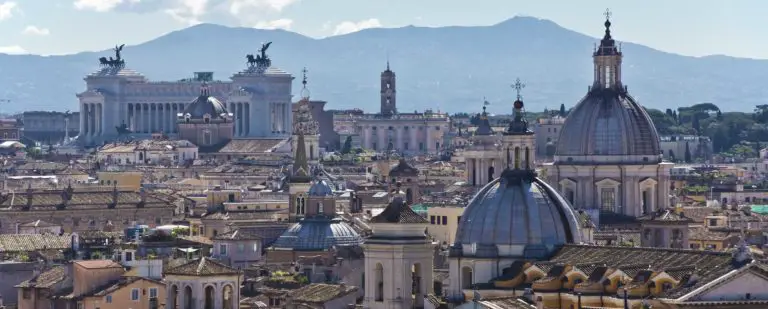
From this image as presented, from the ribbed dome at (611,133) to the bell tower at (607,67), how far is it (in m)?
0.67

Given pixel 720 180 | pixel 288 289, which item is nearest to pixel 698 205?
pixel 720 180

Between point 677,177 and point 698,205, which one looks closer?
point 698,205

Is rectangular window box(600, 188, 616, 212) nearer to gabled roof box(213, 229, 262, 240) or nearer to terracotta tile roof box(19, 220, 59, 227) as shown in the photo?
gabled roof box(213, 229, 262, 240)

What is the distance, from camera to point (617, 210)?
99.1 m

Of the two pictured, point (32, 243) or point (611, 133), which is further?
point (611, 133)

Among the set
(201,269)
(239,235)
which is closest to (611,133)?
(239,235)

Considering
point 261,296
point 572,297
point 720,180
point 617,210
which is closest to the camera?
point 572,297

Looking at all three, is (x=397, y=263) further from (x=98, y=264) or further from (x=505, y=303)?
(x=98, y=264)

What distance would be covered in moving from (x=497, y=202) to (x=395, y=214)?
2317 millimetres

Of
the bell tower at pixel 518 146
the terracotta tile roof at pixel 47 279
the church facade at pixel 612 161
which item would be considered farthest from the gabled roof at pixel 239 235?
the bell tower at pixel 518 146

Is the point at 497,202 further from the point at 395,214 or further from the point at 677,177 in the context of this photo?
the point at 677,177

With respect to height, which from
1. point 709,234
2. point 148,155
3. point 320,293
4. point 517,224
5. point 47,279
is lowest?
point 320,293

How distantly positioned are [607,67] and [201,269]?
39543 mm

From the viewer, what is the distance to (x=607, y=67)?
102 meters
